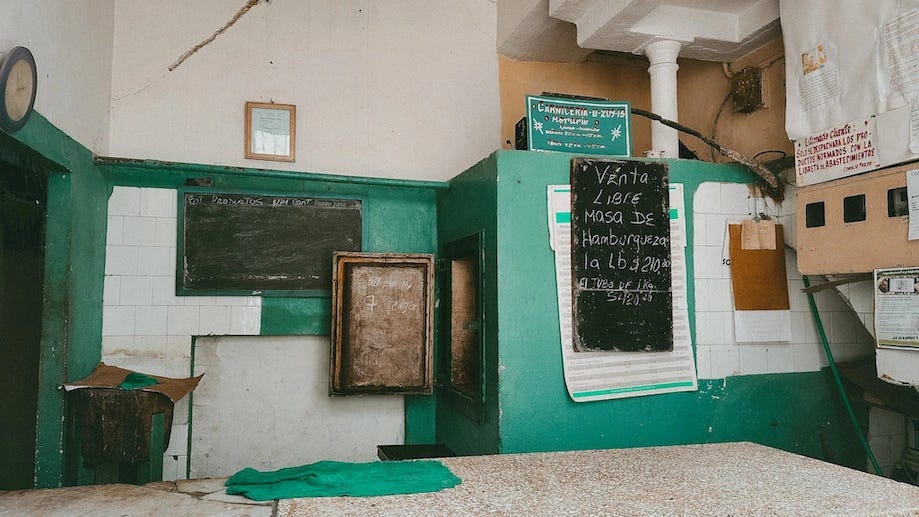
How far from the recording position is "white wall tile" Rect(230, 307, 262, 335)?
368 centimetres

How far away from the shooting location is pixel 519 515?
5.47 ft

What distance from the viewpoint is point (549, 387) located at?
9.94 feet

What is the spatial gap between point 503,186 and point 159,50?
2.31m

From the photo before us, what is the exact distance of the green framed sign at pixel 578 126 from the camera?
3.25 m

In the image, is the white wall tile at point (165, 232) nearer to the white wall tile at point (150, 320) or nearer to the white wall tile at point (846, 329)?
the white wall tile at point (150, 320)

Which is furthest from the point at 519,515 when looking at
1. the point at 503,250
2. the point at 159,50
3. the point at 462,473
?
the point at 159,50

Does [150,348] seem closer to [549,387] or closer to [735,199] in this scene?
[549,387]

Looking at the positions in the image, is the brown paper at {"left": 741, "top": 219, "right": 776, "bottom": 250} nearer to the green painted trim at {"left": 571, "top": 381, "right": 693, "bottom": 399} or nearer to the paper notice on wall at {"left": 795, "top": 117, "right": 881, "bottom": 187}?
the paper notice on wall at {"left": 795, "top": 117, "right": 881, "bottom": 187}

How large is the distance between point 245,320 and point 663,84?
9.25 ft

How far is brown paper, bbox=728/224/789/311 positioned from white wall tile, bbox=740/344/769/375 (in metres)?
0.21

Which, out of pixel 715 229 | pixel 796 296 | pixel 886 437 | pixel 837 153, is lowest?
pixel 886 437

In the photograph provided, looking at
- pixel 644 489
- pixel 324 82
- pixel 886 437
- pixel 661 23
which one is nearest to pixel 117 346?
pixel 324 82

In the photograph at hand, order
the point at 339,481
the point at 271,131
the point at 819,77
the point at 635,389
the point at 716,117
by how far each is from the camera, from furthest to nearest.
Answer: the point at 716,117 → the point at 271,131 → the point at 635,389 → the point at 819,77 → the point at 339,481

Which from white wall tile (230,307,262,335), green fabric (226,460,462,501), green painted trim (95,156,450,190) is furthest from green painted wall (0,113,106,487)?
green fabric (226,460,462,501)
